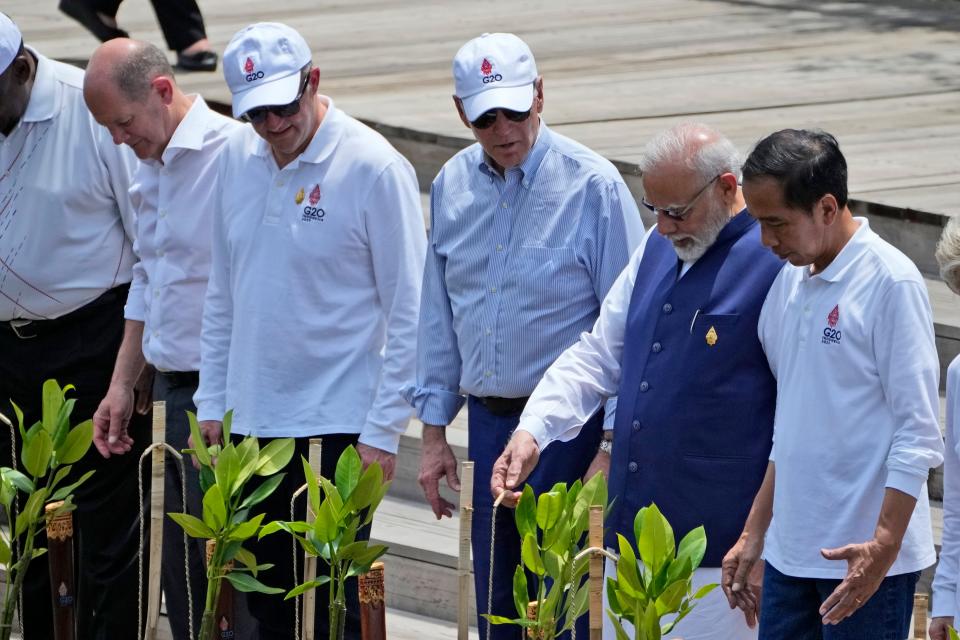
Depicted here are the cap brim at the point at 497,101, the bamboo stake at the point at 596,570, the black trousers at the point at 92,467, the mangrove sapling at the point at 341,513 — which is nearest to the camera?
the bamboo stake at the point at 596,570

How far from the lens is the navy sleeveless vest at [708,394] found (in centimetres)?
330

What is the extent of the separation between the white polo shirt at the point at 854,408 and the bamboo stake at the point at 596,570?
59 centimetres

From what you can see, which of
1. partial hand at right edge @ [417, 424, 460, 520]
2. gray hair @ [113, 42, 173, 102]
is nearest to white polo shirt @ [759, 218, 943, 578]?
partial hand at right edge @ [417, 424, 460, 520]

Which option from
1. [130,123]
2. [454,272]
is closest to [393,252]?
[454,272]

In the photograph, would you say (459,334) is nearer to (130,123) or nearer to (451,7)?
(130,123)

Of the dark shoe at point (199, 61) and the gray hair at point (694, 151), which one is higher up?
the gray hair at point (694, 151)

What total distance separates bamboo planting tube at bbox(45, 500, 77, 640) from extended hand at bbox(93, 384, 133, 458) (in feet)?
3.53

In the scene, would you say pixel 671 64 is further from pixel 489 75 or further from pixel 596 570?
pixel 596 570

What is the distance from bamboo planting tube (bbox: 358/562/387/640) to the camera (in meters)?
2.93

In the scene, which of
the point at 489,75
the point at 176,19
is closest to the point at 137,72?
the point at 489,75

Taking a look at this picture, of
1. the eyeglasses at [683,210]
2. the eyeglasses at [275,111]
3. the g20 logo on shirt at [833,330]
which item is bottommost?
Result: the g20 logo on shirt at [833,330]

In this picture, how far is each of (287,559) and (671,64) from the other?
4.02m

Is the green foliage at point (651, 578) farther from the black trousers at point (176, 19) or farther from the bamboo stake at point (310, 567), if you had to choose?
the black trousers at point (176, 19)

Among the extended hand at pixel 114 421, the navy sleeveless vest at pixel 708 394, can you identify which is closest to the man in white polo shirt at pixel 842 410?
the navy sleeveless vest at pixel 708 394
